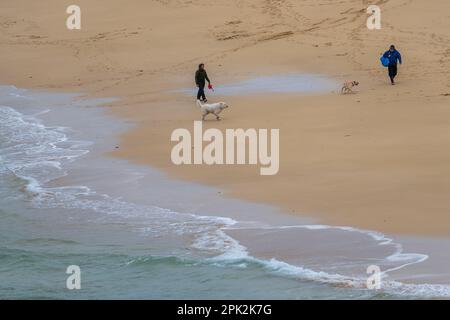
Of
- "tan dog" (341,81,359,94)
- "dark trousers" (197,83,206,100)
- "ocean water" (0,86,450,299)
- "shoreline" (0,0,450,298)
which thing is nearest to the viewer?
"ocean water" (0,86,450,299)

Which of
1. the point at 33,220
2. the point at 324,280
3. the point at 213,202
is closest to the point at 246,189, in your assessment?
the point at 213,202

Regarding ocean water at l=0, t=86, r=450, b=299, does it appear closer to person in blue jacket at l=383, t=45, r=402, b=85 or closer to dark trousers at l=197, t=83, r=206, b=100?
dark trousers at l=197, t=83, r=206, b=100

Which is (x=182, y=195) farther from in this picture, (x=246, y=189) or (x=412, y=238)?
(x=412, y=238)

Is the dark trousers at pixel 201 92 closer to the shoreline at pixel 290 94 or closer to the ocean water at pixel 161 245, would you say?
the shoreline at pixel 290 94

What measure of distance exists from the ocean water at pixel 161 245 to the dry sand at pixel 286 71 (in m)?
0.61

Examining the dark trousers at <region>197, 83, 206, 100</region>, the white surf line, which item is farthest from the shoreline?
the dark trousers at <region>197, 83, 206, 100</region>

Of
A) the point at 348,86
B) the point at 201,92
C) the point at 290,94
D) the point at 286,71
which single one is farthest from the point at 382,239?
the point at 286,71

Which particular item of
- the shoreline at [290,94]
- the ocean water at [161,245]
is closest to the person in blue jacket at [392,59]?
the shoreline at [290,94]

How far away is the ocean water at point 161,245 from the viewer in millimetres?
9648

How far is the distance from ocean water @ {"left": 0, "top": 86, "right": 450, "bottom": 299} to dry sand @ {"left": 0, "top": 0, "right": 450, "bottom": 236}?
613 millimetres

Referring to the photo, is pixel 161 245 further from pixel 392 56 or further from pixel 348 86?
pixel 392 56

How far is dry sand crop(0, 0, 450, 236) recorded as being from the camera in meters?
12.9

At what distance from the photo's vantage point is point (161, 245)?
11.4 m

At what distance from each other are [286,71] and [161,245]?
13669 mm
